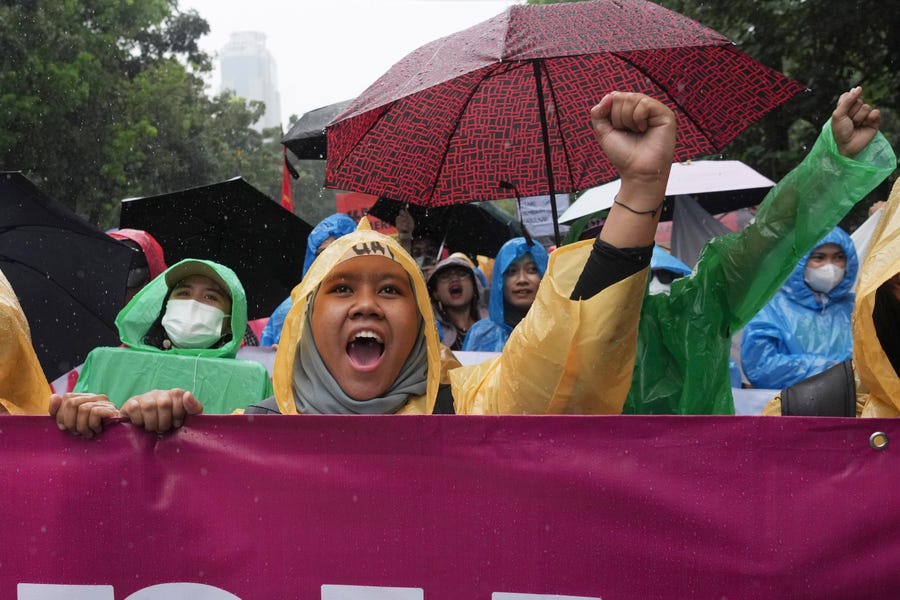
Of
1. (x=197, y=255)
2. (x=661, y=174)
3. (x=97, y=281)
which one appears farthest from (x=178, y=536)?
(x=197, y=255)

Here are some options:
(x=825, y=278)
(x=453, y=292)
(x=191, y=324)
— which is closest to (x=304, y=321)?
(x=191, y=324)

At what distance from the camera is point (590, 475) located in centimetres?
201

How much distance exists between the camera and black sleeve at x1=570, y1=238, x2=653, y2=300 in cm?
210

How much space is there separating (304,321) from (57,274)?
2.33m

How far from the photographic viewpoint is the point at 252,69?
593 feet

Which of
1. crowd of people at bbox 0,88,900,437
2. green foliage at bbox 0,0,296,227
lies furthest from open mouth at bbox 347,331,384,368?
green foliage at bbox 0,0,296,227

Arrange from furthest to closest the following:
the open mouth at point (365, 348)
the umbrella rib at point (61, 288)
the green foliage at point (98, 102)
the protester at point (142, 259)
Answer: the green foliage at point (98, 102), the protester at point (142, 259), the umbrella rib at point (61, 288), the open mouth at point (365, 348)

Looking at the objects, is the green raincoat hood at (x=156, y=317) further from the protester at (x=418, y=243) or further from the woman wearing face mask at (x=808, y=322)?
the woman wearing face mask at (x=808, y=322)

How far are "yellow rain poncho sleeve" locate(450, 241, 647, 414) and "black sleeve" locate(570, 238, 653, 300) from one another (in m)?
0.01

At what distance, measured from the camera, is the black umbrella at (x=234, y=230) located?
6.71 metres

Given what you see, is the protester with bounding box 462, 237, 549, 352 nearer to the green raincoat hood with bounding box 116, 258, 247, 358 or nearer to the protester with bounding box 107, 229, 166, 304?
the green raincoat hood with bounding box 116, 258, 247, 358

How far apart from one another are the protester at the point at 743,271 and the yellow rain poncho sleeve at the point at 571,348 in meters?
0.41

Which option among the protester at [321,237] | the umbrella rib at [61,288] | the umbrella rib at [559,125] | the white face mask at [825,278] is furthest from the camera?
the protester at [321,237]

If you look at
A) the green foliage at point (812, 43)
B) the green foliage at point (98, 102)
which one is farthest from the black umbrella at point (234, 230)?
the green foliage at point (98, 102)
